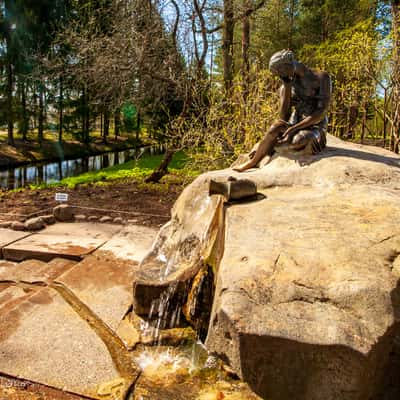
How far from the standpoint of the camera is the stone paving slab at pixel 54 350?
232 cm

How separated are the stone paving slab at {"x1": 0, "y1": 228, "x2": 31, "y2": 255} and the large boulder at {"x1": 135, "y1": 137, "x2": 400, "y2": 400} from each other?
276cm

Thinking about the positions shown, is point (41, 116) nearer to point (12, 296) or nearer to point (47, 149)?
point (47, 149)

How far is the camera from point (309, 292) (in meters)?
1.76

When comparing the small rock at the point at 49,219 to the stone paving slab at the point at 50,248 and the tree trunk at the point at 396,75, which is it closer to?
the stone paving slab at the point at 50,248

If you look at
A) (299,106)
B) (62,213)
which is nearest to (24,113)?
(62,213)

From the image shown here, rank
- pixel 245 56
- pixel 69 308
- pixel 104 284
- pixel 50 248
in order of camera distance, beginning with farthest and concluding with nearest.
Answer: pixel 245 56
pixel 50 248
pixel 104 284
pixel 69 308

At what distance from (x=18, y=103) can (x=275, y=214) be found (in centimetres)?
1921

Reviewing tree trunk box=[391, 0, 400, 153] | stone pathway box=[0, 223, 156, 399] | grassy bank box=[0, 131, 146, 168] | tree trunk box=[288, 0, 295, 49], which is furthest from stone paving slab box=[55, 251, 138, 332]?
tree trunk box=[288, 0, 295, 49]

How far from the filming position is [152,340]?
9.23 ft

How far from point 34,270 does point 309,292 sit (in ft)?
11.3

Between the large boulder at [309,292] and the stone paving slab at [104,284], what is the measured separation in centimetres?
41

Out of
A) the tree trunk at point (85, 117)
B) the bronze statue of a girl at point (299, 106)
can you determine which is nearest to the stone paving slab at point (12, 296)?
the bronze statue of a girl at point (299, 106)

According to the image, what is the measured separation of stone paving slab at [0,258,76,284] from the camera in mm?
Answer: 3885

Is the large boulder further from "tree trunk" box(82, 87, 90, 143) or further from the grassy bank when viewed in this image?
"tree trunk" box(82, 87, 90, 143)
